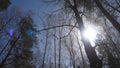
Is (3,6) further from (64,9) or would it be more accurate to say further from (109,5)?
(109,5)

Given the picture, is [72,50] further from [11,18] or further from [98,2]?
[98,2]

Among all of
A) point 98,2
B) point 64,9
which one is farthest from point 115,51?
point 64,9

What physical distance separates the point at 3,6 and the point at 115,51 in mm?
22271

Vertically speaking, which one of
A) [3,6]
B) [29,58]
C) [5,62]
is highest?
[3,6]

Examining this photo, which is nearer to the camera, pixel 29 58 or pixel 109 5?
pixel 109 5

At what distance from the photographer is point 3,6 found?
11273mm

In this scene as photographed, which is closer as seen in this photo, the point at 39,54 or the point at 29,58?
the point at 29,58

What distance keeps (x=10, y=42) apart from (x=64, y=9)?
11.5 m

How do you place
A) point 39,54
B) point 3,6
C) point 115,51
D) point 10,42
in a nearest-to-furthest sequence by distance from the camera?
point 3,6
point 10,42
point 115,51
point 39,54

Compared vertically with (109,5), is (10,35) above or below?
below

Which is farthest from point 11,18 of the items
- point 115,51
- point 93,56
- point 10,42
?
point 115,51

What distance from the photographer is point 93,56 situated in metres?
3.58

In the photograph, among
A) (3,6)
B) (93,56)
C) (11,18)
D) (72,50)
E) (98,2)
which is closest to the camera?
(93,56)

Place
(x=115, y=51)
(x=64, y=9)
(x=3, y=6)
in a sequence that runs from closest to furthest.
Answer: (x=64, y=9) → (x=3, y=6) → (x=115, y=51)
